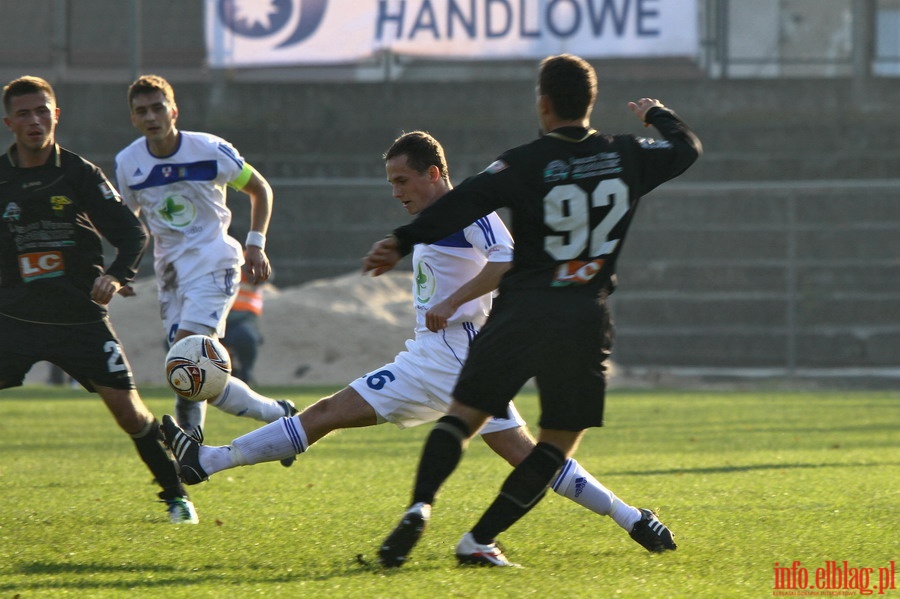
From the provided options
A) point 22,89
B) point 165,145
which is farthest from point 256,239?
point 22,89

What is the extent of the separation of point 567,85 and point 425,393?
1.35 m

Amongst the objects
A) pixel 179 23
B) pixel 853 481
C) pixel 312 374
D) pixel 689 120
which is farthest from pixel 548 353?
pixel 179 23

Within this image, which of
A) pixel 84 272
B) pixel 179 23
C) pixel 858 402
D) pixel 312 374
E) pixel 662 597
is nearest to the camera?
pixel 662 597

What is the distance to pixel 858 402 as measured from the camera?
45.4ft

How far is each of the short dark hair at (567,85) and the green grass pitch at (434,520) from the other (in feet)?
5.42

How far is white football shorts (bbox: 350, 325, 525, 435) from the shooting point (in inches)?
210

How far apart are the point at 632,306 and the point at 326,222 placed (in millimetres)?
4183

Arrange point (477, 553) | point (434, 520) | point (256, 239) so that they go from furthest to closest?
point (256, 239), point (434, 520), point (477, 553)

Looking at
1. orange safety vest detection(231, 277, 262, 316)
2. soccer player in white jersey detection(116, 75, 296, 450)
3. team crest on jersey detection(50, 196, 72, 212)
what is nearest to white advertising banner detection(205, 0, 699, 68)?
orange safety vest detection(231, 277, 262, 316)

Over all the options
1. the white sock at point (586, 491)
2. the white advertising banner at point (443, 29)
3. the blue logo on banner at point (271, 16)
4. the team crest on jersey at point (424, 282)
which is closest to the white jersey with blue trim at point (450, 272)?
the team crest on jersey at point (424, 282)

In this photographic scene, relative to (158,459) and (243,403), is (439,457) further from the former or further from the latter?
(243,403)

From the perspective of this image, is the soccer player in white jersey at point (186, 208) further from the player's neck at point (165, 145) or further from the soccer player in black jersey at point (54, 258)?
the soccer player in black jersey at point (54, 258)

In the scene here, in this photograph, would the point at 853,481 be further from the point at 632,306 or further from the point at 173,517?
the point at 632,306

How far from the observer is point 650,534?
5230mm
